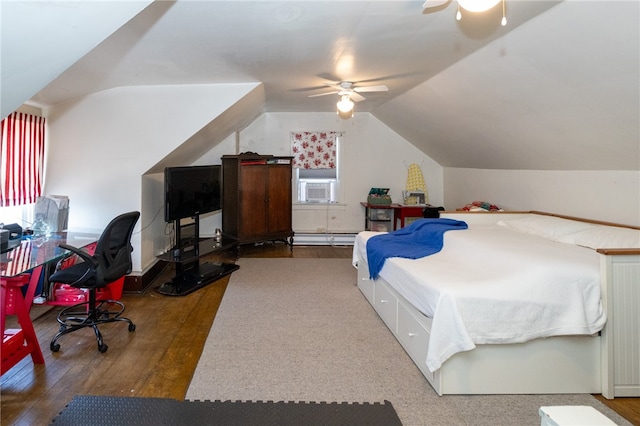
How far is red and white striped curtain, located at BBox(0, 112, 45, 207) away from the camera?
3.60 m

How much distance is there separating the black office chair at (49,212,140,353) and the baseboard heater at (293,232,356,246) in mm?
3835

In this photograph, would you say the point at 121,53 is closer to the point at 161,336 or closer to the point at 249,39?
the point at 249,39

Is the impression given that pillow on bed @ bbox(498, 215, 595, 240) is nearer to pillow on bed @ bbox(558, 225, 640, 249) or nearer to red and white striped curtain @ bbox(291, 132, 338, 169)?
pillow on bed @ bbox(558, 225, 640, 249)

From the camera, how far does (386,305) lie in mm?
3270

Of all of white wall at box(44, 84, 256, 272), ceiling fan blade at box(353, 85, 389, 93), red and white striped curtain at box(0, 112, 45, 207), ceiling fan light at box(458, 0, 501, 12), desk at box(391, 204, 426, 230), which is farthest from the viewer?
desk at box(391, 204, 426, 230)

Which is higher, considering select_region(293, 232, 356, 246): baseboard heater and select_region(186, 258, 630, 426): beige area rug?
select_region(293, 232, 356, 246): baseboard heater

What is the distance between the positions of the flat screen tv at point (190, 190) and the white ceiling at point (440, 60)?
Answer: 100cm

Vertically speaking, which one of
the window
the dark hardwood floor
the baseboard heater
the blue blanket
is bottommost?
the dark hardwood floor

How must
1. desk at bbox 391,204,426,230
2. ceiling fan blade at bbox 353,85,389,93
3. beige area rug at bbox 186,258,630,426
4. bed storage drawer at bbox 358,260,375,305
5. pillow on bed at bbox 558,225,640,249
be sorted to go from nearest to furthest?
beige area rug at bbox 186,258,630,426, pillow on bed at bbox 558,225,640,249, bed storage drawer at bbox 358,260,375,305, ceiling fan blade at bbox 353,85,389,93, desk at bbox 391,204,426,230

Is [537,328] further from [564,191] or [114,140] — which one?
[114,140]

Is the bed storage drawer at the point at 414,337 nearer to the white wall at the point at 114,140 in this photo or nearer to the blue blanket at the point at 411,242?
the blue blanket at the point at 411,242

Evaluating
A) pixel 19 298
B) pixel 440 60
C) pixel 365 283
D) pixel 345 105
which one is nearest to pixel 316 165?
pixel 345 105

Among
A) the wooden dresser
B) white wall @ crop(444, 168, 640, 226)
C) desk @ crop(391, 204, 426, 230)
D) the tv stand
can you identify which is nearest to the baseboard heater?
the wooden dresser

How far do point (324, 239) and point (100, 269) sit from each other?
4347 millimetres
